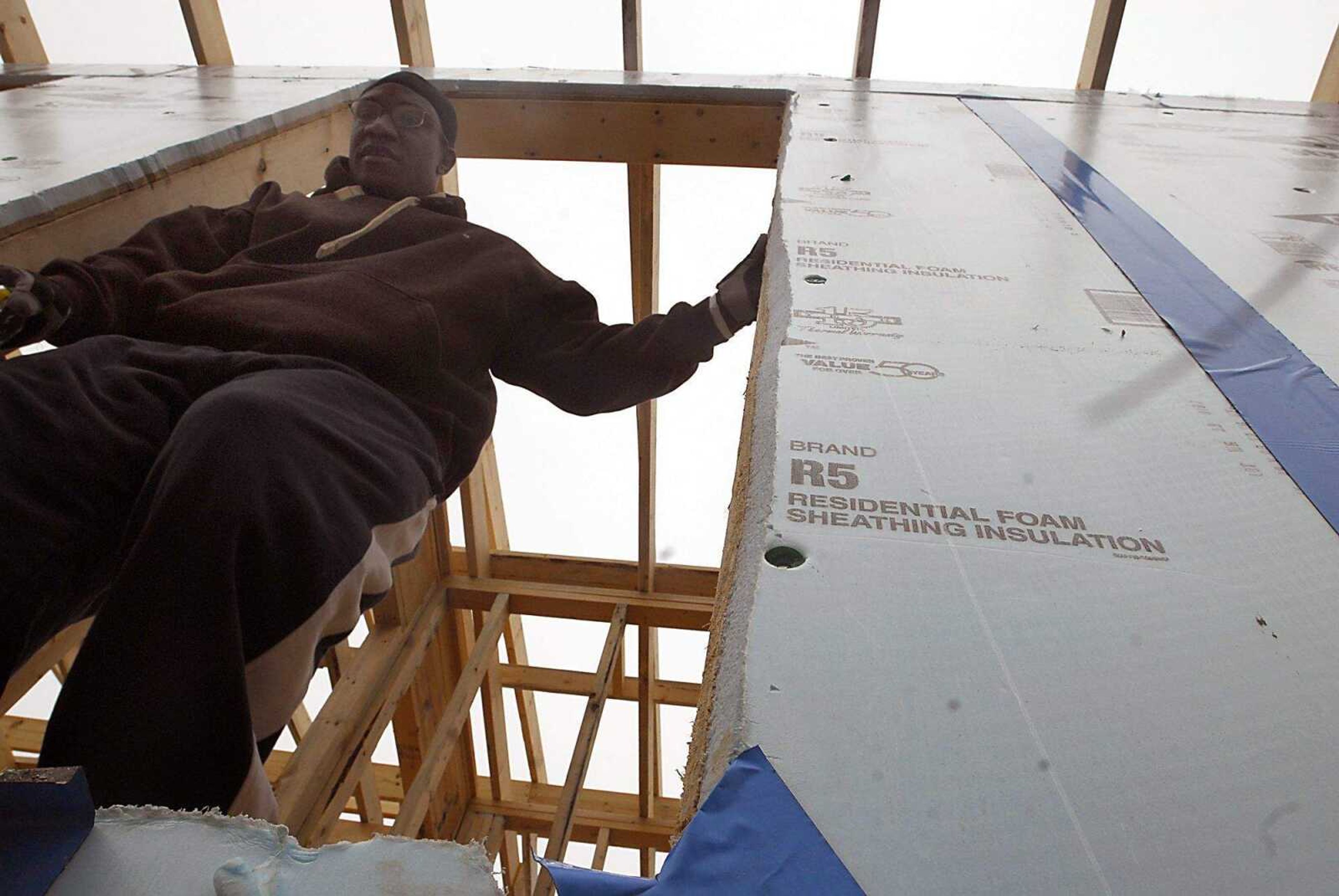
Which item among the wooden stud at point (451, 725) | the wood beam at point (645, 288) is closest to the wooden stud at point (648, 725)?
the wood beam at point (645, 288)

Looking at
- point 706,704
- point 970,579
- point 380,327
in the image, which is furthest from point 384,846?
point 380,327

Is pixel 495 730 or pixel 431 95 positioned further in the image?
pixel 495 730

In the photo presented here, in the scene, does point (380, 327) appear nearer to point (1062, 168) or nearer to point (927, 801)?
point (927, 801)

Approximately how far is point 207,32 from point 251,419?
2503 millimetres

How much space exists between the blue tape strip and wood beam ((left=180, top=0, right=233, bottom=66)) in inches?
108

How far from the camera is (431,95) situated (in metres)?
1.98

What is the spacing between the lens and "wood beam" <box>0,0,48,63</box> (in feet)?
9.23

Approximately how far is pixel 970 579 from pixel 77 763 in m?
0.87

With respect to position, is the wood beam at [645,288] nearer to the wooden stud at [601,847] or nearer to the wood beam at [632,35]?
the wood beam at [632,35]

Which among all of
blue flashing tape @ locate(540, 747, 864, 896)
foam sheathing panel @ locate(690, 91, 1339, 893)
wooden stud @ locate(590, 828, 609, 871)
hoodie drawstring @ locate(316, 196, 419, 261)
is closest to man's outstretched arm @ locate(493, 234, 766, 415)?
hoodie drawstring @ locate(316, 196, 419, 261)

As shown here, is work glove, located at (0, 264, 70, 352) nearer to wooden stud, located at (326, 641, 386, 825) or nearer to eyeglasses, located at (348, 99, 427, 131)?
eyeglasses, located at (348, 99, 427, 131)

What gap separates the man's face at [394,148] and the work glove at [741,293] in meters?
0.80

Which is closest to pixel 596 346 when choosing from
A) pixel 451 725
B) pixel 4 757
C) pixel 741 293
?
pixel 741 293

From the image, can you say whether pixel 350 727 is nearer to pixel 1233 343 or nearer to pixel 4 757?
pixel 4 757
